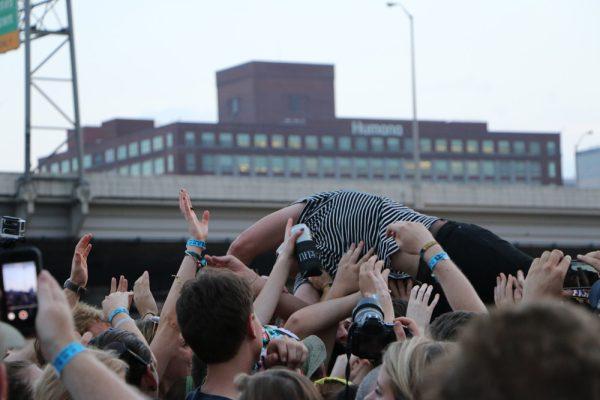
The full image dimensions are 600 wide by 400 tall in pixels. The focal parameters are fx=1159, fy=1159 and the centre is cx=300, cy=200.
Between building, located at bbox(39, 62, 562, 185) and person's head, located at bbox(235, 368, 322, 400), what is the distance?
129 metres

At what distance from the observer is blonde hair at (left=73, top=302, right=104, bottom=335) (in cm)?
560

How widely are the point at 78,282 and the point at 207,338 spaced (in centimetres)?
152

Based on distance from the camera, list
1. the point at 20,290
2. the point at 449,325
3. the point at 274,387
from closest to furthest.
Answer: the point at 20,290 < the point at 274,387 < the point at 449,325

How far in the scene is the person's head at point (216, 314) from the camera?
4004mm

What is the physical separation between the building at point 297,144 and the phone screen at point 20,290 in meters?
129

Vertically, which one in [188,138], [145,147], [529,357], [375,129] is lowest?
[529,357]

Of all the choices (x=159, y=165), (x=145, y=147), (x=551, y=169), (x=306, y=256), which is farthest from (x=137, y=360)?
(x=551, y=169)

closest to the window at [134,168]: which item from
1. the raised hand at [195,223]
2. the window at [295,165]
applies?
the window at [295,165]

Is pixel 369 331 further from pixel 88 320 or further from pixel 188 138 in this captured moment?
pixel 188 138

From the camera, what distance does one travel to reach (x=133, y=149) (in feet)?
458

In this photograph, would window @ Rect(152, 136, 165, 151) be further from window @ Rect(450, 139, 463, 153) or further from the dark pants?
the dark pants

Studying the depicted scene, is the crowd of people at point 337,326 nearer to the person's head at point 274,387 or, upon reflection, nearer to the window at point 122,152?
the person's head at point 274,387

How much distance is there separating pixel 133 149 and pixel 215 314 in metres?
137

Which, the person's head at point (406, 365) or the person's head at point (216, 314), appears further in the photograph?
the person's head at point (216, 314)
